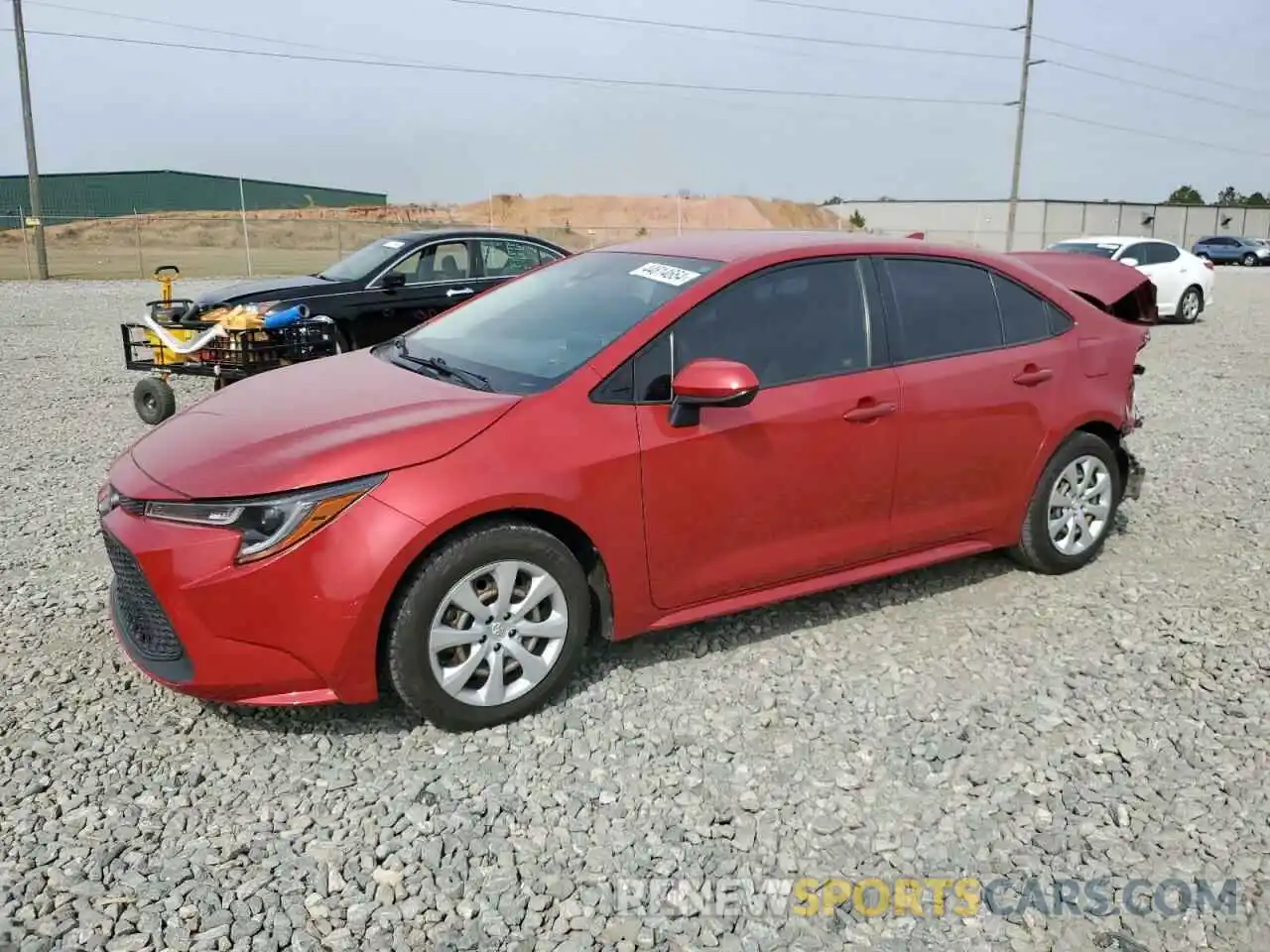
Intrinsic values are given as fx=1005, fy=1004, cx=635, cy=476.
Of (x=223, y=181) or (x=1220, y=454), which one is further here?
(x=223, y=181)

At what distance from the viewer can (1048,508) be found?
4.87 m

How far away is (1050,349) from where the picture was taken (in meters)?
4.79

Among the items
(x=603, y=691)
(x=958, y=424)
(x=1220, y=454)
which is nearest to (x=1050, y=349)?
(x=958, y=424)

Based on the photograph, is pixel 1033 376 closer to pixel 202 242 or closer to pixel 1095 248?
pixel 1095 248

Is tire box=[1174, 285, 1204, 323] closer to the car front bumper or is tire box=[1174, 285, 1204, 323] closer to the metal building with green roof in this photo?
the car front bumper

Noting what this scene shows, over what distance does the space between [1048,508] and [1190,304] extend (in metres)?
15.2

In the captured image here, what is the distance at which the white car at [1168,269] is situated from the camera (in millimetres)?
17188

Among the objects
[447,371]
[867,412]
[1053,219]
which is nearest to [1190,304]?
[867,412]

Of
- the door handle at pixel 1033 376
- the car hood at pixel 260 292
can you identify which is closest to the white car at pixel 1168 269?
the car hood at pixel 260 292

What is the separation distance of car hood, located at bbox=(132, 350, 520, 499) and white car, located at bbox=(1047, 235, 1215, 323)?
16.1 meters

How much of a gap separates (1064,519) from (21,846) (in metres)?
4.49

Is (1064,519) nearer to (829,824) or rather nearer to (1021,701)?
(1021,701)

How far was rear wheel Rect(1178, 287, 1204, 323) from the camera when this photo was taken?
17.5 m

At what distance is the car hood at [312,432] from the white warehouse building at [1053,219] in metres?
48.7
